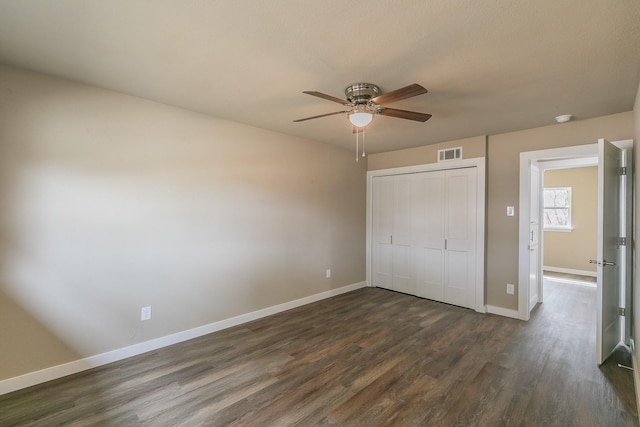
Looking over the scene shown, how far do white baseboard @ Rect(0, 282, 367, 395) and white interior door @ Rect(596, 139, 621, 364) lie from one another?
10.6 feet

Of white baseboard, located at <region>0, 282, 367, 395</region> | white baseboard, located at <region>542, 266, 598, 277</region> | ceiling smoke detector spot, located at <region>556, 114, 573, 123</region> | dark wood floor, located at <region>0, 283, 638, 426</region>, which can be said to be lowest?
dark wood floor, located at <region>0, 283, 638, 426</region>

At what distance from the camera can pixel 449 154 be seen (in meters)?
4.20

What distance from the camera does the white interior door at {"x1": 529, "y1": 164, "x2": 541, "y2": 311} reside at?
151 inches

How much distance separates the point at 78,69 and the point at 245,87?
124 centimetres

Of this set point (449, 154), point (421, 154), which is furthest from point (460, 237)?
point (421, 154)

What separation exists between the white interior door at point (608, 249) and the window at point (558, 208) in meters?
4.26

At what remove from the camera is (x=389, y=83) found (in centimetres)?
231

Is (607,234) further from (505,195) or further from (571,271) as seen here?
(571,271)

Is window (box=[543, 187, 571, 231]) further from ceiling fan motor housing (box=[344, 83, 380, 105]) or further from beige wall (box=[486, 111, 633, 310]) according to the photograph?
ceiling fan motor housing (box=[344, 83, 380, 105])

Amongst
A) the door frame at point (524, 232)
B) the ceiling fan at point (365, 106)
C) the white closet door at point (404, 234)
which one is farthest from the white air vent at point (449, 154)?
the ceiling fan at point (365, 106)

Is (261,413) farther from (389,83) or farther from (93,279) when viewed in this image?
(389,83)

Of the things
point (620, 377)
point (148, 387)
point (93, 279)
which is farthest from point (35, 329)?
point (620, 377)

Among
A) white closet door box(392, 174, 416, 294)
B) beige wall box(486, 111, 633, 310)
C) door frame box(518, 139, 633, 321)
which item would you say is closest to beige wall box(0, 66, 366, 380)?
white closet door box(392, 174, 416, 294)

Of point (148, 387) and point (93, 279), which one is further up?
point (93, 279)
